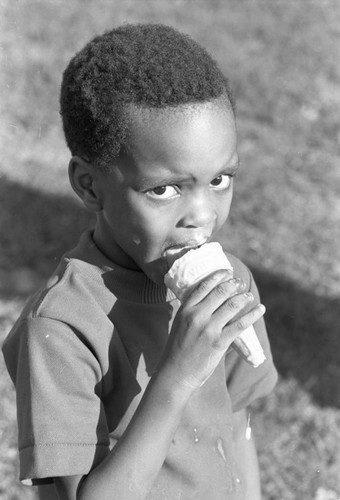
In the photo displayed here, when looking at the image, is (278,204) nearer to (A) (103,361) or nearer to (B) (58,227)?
(B) (58,227)

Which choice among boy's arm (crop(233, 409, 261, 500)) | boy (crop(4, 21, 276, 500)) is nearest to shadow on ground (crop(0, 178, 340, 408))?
boy's arm (crop(233, 409, 261, 500))

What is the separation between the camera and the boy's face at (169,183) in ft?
6.55

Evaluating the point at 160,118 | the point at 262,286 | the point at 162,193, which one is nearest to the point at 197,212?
the point at 162,193

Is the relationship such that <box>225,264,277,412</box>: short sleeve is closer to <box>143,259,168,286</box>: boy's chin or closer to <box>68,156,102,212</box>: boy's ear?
<box>143,259,168,286</box>: boy's chin

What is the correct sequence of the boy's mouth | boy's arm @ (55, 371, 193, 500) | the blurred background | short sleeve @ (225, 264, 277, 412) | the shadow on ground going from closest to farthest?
1. boy's arm @ (55, 371, 193, 500)
2. the boy's mouth
3. short sleeve @ (225, 264, 277, 412)
4. the blurred background
5. the shadow on ground

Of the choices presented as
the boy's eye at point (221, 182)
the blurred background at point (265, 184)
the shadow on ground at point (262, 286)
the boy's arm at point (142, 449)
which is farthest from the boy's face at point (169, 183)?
the shadow on ground at point (262, 286)

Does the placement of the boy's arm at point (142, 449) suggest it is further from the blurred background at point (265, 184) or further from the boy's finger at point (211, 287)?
the blurred background at point (265, 184)

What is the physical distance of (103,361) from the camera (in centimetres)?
208

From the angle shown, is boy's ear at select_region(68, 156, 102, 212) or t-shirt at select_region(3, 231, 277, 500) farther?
boy's ear at select_region(68, 156, 102, 212)

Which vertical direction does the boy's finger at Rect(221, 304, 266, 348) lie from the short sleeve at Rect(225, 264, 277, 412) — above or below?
above

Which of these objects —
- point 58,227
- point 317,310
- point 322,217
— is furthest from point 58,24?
point 317,310

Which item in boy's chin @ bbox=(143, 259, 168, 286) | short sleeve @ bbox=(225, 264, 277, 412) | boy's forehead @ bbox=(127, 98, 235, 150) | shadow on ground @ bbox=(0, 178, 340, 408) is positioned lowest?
shadow on ground @ bbox=(0, 178, 340, 408)

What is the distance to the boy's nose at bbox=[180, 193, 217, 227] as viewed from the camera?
2.05 meters

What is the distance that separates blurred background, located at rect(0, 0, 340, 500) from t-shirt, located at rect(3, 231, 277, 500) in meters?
1.47
